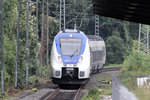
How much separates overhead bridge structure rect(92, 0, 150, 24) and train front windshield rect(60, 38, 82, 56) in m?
6.80

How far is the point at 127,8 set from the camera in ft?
40.6

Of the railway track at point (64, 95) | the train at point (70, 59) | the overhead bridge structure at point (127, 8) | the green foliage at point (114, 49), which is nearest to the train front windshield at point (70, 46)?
the train at point (70, 59)

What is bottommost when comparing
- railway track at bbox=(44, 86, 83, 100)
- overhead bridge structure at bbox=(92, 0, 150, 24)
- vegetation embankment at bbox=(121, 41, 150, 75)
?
railway track at bbox=(44, 86, 83, 100)

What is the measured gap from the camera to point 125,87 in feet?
33.4

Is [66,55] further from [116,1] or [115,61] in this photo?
[115,61]

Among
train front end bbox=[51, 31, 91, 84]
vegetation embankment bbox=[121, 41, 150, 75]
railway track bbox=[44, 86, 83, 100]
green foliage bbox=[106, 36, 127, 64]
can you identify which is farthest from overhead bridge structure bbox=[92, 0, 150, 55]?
green foliage bbox=[106, 36, 127, 64]

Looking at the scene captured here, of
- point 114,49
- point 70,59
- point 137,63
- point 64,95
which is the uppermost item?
point 70,59

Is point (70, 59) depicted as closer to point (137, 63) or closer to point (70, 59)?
point (70, 59)

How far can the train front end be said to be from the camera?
20.8 meters

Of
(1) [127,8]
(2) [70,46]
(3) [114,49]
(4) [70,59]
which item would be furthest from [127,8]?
(3) [114,49]

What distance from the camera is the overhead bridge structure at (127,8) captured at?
11105 mm

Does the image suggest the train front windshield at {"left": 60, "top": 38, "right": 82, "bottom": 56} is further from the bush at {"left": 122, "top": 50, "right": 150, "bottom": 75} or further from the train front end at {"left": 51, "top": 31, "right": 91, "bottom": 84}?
the bush at {"left": 122, "top": 50, "right": 150, "bottom": 75}

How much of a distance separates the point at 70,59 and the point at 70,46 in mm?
855

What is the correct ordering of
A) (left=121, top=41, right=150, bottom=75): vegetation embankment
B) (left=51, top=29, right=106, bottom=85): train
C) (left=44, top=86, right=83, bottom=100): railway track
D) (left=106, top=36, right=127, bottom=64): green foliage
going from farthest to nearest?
(left=106, top=36, right=127, bottom=64): green foliage → (left=121, top=41, right=150, bottom=75): vegetation embankment → (left=51, top=29, right=106, bottom=85): train → (left=44, top=86, right=83, bottom=100): railway track
